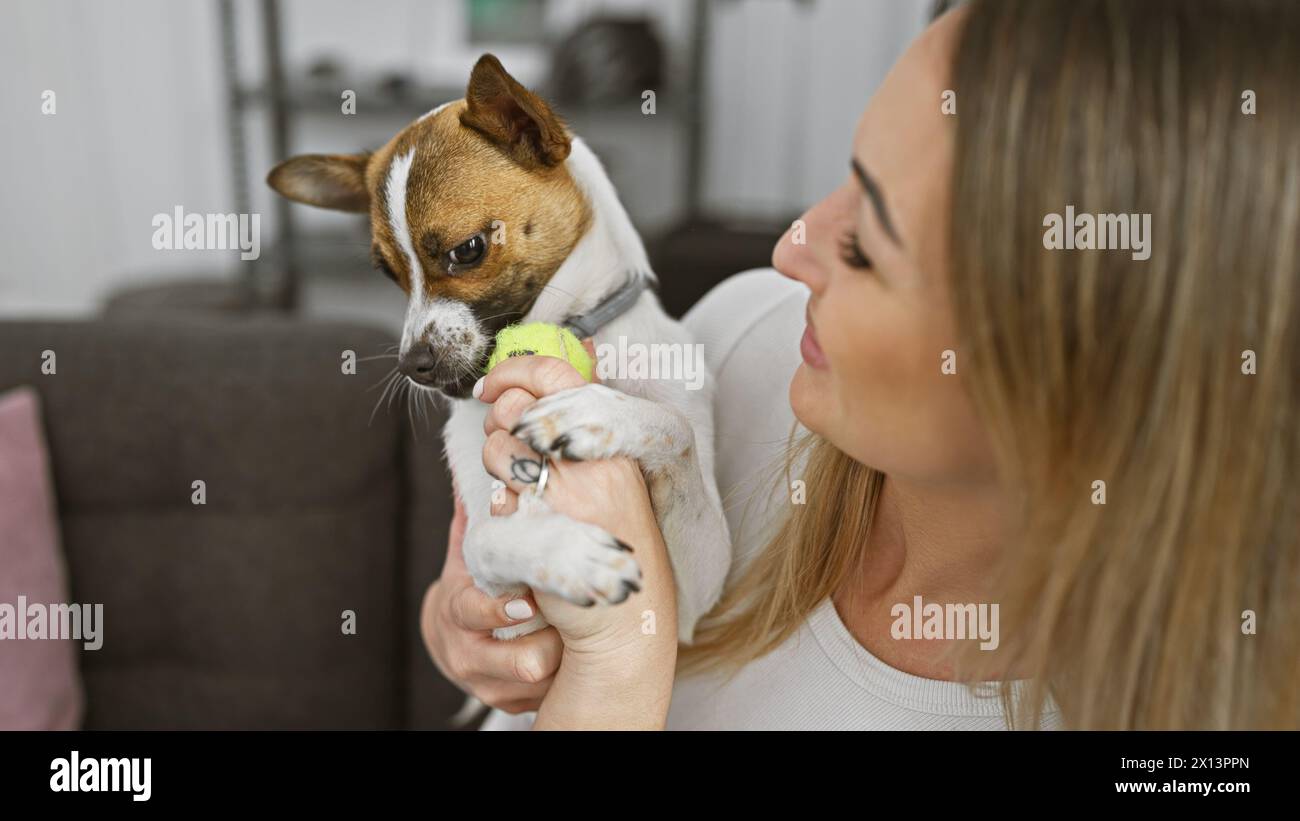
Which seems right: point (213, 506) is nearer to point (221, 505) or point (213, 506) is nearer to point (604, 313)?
point (221, 505)

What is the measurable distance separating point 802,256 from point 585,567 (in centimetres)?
31

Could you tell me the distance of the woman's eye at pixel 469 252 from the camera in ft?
3.13

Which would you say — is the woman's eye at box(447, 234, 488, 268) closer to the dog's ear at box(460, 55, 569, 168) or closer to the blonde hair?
the dog's ear at box(460, 55, 569, 168)

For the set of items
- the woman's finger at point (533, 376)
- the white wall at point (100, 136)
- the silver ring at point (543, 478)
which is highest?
the white wall at point (100, 136)

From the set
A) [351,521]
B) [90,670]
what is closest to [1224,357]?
[351,521]

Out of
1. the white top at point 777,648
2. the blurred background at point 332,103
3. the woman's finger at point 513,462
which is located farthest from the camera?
the blurred background at point 332,103

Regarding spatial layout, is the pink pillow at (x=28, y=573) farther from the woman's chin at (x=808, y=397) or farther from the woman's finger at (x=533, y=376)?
the woman's chin at (x=808, y=397)

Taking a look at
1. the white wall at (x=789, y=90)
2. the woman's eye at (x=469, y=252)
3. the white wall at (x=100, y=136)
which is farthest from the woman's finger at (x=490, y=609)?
the white wall at (x=100, y=136)

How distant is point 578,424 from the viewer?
0.79 metres

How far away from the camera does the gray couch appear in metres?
1.55

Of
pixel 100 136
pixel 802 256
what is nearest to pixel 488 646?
pixel 802 256

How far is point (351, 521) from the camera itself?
1637mm

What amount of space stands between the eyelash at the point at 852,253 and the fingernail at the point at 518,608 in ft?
1.42
